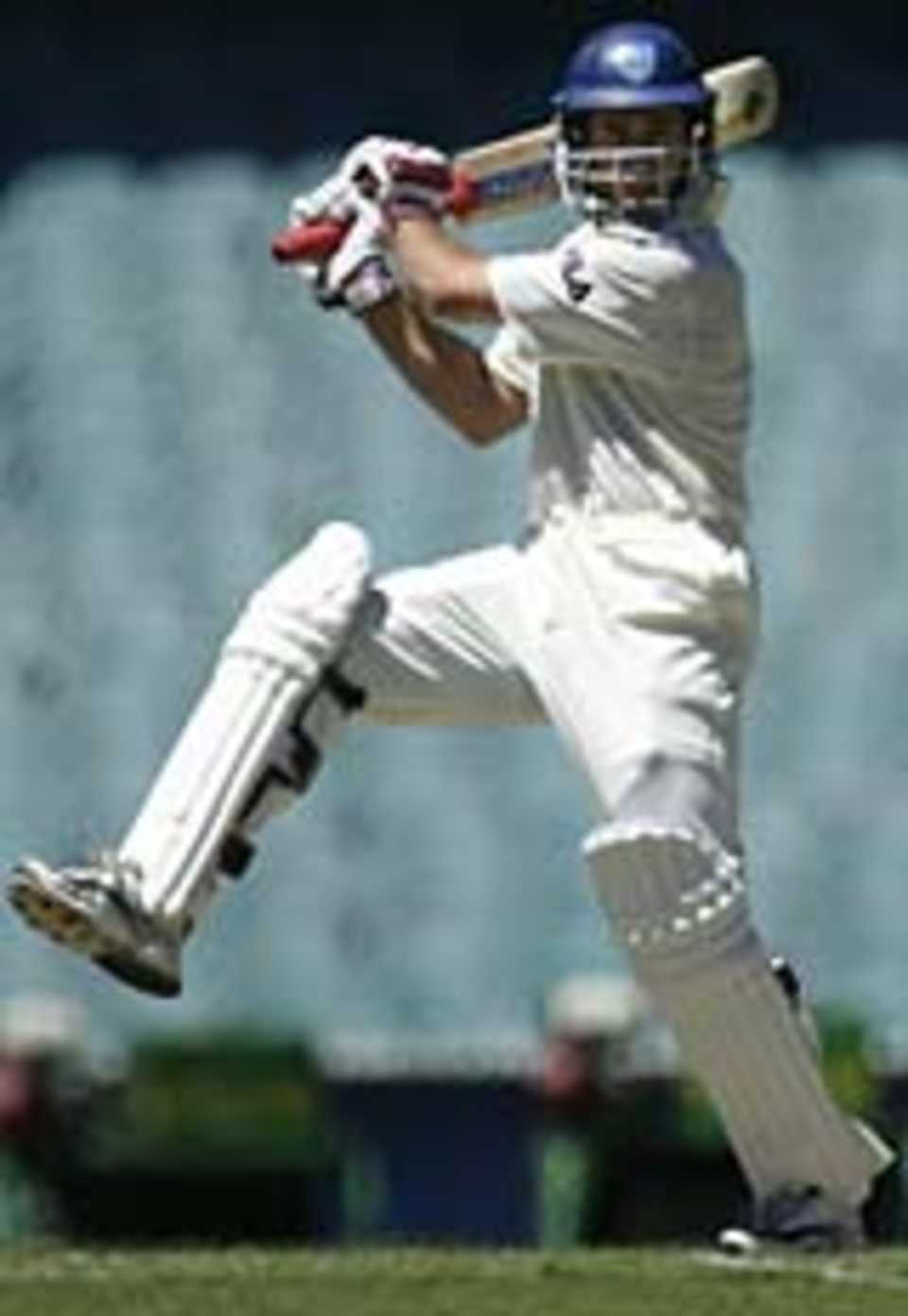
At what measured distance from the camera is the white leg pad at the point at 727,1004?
918 centimetres

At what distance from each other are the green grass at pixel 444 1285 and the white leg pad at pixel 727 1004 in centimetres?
14

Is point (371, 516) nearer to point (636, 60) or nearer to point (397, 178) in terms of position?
point (397, 178)

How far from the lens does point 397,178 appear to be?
9.58m

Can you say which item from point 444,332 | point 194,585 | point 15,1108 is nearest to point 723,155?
point 194,585

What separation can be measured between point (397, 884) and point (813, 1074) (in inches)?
122

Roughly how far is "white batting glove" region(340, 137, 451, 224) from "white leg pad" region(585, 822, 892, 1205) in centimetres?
87

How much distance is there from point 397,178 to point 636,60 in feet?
1.17

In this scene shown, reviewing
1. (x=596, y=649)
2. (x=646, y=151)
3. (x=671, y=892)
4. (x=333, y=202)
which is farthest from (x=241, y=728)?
(x=646, y=151)

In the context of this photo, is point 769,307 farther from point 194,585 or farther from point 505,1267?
point 505,1267

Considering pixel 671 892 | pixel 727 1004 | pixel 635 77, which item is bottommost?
pixel 727 1004

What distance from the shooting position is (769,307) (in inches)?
496

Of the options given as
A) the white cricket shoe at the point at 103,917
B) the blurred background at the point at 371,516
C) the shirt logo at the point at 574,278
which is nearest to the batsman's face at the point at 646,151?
the shirt logo at the point at 574,278

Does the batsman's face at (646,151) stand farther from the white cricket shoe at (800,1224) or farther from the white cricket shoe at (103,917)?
the white cricket shoe at (800,1224)

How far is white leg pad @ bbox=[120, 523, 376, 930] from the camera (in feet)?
30.2
